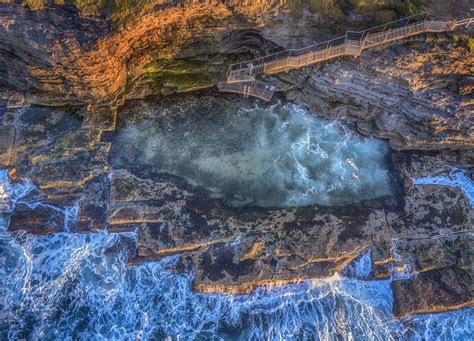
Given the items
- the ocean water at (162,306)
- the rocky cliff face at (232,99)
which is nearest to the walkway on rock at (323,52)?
the rocky cliff face at (232,99)

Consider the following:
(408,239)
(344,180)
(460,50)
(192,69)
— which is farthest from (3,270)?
(460,50)

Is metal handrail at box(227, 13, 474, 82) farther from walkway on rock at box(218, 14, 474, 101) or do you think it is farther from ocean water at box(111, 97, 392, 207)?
ocean water at box(111, 97, 392, 207)

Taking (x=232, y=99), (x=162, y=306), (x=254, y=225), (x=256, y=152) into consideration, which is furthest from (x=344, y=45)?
(x=162, y=306)

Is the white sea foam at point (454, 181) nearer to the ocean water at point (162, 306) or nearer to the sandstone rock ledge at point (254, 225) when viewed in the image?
the sandstone rock ledge at point (254, 225)

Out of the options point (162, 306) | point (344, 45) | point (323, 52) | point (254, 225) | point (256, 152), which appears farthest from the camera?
point (256, 152)

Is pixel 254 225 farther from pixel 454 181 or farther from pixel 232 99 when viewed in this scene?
pixel 454 181

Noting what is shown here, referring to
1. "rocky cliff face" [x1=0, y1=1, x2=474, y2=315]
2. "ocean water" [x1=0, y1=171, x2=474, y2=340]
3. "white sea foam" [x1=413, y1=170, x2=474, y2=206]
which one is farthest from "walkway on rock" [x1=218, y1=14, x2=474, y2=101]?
"ocean water" [x1=0, y1=171, x2=474, y2=340]

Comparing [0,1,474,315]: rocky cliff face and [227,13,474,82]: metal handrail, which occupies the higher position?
[227,13,474,82]: metal handrail

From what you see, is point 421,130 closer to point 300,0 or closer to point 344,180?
point 344,180
